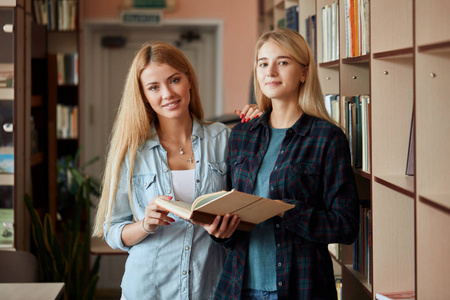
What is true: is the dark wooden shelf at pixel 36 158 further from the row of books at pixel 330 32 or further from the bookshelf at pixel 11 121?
the row of books at pixel 330 32

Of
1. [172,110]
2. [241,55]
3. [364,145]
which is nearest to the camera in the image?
[172,110]

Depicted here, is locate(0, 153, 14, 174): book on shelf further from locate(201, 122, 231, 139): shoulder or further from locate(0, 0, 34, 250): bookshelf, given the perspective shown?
locate(201, 122, 231, 139): shoulder

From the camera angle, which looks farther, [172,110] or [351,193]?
[172,110]

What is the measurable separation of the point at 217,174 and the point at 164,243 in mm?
270

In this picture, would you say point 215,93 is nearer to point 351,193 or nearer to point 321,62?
point 321,62

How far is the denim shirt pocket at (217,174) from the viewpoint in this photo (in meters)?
1.80

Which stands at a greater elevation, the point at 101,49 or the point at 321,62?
the point at 101,49

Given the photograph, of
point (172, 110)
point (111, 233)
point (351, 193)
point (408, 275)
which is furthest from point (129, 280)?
point (408, 275)

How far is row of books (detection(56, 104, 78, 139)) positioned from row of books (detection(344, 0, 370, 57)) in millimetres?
3462

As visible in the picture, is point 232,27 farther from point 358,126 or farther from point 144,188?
point 144,188

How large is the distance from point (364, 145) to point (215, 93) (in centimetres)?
417

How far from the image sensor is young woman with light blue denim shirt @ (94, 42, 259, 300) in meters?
1.78

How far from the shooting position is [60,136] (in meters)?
5.11

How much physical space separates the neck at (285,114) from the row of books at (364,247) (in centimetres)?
48
